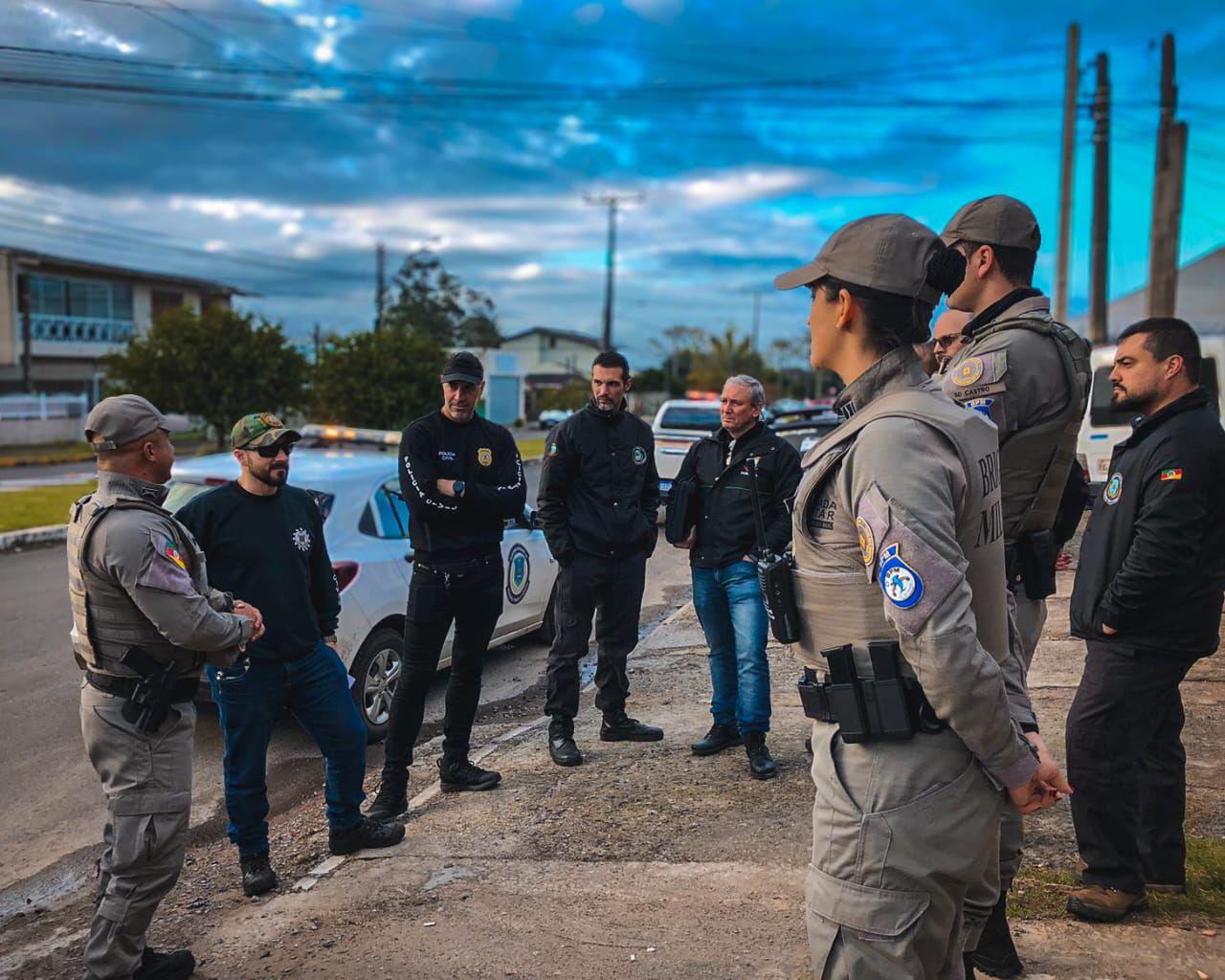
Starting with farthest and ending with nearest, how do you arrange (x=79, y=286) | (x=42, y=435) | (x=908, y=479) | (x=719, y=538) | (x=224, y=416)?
(x=79, y=286) → (x=42, y=435) → (x=224, y=416) → (x=719, y=538) → (x=908, y=479)

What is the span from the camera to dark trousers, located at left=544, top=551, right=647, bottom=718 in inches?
206

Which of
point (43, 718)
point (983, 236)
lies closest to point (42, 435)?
point (43, 718)

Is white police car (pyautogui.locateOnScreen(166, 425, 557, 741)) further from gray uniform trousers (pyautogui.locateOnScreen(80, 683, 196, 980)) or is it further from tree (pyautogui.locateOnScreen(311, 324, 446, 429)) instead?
tree (pyautogui.locateOnScreen(311, 324, 446, 429))

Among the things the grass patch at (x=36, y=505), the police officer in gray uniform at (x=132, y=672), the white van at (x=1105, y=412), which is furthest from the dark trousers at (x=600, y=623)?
the grass patch at (x=36, y=505)

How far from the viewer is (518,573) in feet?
24.2

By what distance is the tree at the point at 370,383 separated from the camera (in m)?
26.0

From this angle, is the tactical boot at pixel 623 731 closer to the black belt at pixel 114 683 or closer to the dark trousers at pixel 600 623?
the dark trousers at pixel 600 623

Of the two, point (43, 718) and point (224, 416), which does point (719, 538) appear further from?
point (224, 416)

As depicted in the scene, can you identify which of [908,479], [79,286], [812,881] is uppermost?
[79,286]

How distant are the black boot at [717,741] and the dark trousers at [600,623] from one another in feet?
1.69

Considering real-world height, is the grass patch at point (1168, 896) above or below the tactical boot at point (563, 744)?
above

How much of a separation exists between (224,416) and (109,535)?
78.1 ft

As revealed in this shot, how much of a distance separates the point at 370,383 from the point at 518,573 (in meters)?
19.8

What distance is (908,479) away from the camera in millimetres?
1863
